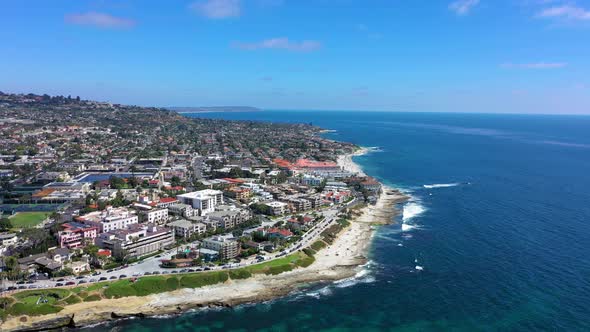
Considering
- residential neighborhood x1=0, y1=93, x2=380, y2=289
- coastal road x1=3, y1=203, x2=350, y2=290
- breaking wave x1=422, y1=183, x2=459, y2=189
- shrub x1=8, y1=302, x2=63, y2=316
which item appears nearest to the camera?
shrub x1=8, y1=302, x2=63, y2=316

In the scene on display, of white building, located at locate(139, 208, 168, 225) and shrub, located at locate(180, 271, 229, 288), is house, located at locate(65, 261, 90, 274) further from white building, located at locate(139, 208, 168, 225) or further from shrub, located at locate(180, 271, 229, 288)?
white building, located at locate(139, 208, 168, 225)

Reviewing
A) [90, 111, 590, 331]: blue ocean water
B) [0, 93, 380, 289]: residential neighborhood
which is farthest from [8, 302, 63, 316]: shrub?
[90, 111, 590, 331]: blue ocean water

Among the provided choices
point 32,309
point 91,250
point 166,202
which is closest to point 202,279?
point 91,250

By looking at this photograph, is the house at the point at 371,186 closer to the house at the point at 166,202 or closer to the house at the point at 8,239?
the house at the point at 166,202

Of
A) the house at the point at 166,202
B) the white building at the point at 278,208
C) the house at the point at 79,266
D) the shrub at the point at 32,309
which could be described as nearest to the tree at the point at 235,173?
the house at the point at 166,202

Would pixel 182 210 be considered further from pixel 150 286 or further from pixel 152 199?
pixel 150 286

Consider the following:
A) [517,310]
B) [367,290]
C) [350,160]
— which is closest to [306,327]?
[367,290]

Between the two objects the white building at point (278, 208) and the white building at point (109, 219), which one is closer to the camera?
the white building at point (109, 219)
